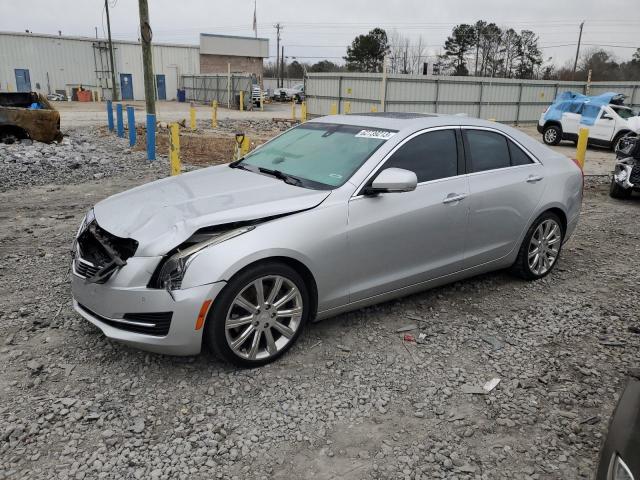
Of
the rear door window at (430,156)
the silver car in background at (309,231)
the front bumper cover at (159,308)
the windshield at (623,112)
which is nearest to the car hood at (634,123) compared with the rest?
the windshield at (623,112)

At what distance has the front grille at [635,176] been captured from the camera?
9211 millimetres

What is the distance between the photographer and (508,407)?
126 inches

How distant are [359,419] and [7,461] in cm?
182

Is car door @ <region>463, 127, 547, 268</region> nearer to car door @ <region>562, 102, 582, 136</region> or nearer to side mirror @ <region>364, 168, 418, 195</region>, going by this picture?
side mirror @ <region>364, 168, 418, 195</region>

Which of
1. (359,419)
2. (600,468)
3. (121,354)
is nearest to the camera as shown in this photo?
(600,468)

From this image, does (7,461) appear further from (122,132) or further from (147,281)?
(122,132)

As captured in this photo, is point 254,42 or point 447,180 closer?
point 447,180

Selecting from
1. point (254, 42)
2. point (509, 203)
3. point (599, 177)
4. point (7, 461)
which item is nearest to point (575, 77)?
point (254, 42)

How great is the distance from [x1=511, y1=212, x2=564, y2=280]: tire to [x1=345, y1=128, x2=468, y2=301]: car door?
930 millimetres

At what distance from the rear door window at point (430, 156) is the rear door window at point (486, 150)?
192mm

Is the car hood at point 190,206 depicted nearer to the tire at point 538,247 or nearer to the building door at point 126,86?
the tire at point 538,247

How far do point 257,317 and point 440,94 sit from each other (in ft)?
79.4

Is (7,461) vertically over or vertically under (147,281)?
under

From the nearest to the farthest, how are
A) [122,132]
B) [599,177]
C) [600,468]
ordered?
[600,468] < [599,177] < [122,132]
